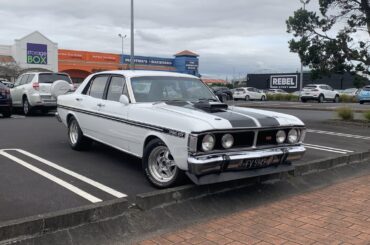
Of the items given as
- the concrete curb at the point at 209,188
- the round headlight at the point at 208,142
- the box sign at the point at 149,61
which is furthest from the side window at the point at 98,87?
the box sign at the point at 149,61

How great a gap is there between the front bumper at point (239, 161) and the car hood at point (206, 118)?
329 millimetres

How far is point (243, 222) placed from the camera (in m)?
5.09

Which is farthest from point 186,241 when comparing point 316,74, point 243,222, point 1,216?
point 316,74

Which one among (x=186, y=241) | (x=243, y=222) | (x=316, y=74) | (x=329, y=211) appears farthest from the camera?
(x=316, y=74)

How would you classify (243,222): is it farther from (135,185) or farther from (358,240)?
(135,185)

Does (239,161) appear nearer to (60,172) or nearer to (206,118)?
(206,118)

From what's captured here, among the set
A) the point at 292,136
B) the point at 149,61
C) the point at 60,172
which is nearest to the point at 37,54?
the point at 149,61

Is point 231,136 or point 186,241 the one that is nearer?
point 186,241

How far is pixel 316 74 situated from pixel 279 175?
32.9 feet

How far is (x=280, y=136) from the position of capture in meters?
5.99

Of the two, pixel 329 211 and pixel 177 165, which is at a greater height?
pixel 177 165

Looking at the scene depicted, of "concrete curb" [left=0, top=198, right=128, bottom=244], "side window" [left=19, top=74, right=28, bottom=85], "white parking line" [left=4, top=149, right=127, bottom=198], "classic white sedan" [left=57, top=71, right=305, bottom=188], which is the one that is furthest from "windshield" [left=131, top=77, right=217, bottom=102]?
"side window" [left=19, top=74, right=28, bottom=85]

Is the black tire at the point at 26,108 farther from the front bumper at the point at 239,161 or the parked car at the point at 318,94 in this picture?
the parked car at the point at 318,94

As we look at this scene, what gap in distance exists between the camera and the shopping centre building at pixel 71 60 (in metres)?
55.2
